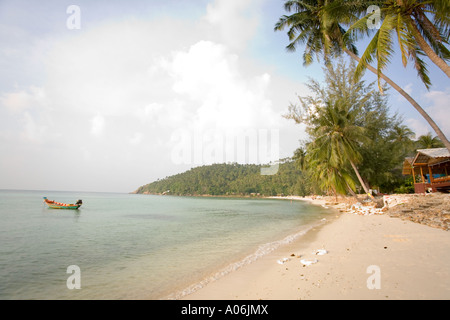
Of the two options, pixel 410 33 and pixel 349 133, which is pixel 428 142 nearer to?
pixel 349 133

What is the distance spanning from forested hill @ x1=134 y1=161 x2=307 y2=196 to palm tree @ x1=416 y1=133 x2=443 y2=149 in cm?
6344

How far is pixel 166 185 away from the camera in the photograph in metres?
180

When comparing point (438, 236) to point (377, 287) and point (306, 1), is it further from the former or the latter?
point (306, 1)

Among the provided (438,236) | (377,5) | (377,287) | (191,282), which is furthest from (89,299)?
(377,5)

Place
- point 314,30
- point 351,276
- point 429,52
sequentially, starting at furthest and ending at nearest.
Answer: point 314,30 < point 429,52 < point 351,276

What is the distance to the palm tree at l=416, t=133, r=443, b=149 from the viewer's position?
113 ft

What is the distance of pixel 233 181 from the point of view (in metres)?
152

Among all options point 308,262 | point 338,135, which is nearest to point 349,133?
point 338,135

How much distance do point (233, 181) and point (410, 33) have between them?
145 m

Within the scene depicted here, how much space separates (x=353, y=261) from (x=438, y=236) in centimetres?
475

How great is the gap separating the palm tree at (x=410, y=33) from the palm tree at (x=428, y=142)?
1316 inches
